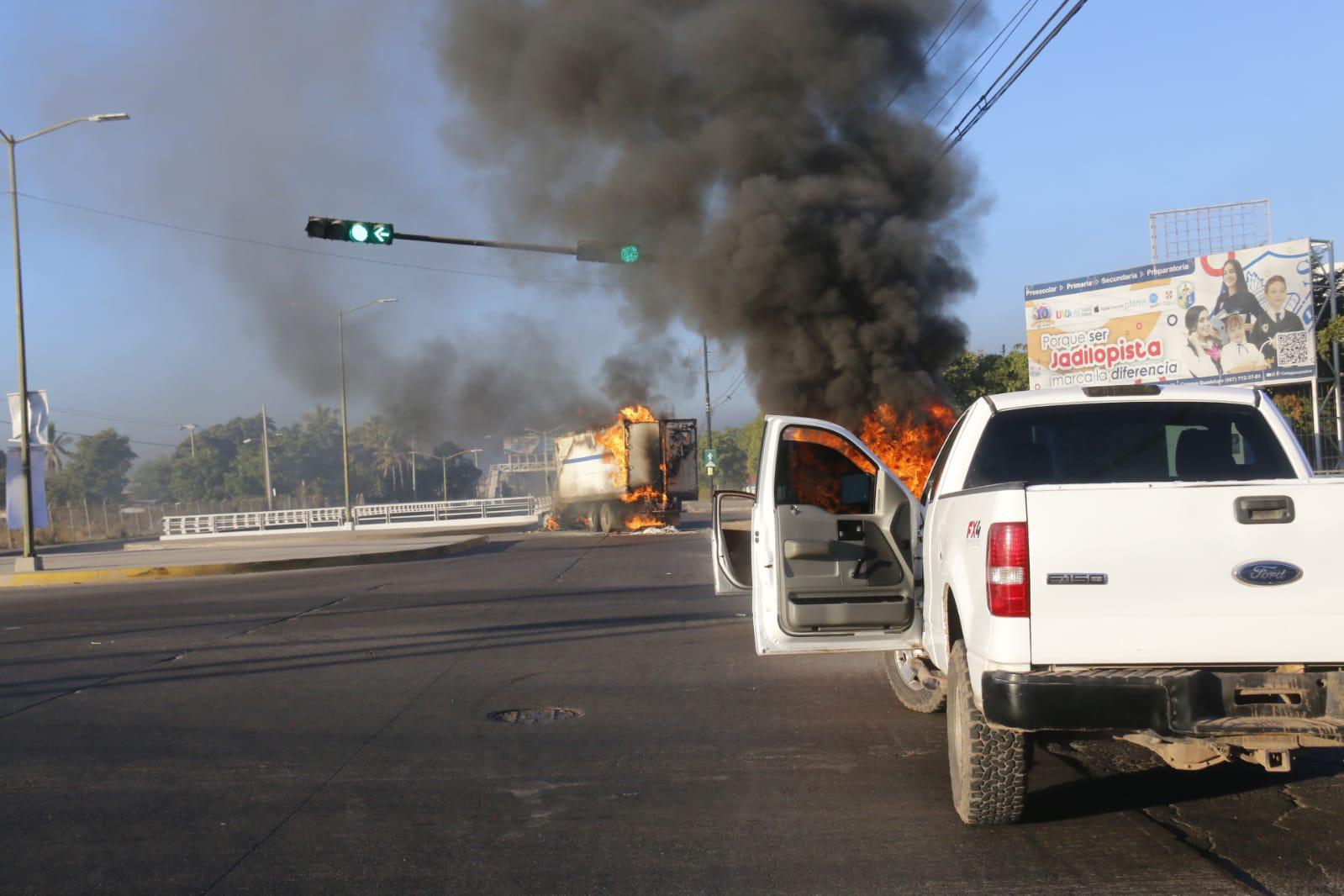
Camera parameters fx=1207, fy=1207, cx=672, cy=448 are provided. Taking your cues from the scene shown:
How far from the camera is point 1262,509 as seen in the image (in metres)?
4.45

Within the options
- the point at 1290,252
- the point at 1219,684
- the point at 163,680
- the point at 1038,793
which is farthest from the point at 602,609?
the point at 1290,252

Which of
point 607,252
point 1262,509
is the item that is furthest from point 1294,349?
point 1262,509

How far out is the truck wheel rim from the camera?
7672mm

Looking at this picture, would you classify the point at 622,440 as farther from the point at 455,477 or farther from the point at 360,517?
the point at 455,477

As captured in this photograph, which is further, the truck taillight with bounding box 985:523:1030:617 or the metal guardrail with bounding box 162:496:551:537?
the metal guardrail with bounding box 162:496:551:537

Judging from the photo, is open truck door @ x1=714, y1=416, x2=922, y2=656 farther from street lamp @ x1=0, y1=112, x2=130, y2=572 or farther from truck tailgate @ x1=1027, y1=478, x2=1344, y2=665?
street lamp @ x1=0, y1=112, x2=130, y2=572

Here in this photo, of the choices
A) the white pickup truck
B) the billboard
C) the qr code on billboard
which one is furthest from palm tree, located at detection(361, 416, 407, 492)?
the white pickup truck

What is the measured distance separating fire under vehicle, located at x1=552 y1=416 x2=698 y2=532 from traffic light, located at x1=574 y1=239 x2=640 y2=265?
17.8 metres

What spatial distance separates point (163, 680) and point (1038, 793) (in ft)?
23.9

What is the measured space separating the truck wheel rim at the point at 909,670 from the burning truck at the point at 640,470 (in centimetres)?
2976

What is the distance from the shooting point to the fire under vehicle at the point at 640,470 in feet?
124

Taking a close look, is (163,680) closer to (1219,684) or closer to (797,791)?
(797,791)

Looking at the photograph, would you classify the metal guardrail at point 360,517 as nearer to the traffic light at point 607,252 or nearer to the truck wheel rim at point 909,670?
the traffic light at point 607,252

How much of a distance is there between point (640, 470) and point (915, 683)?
3014 cm
